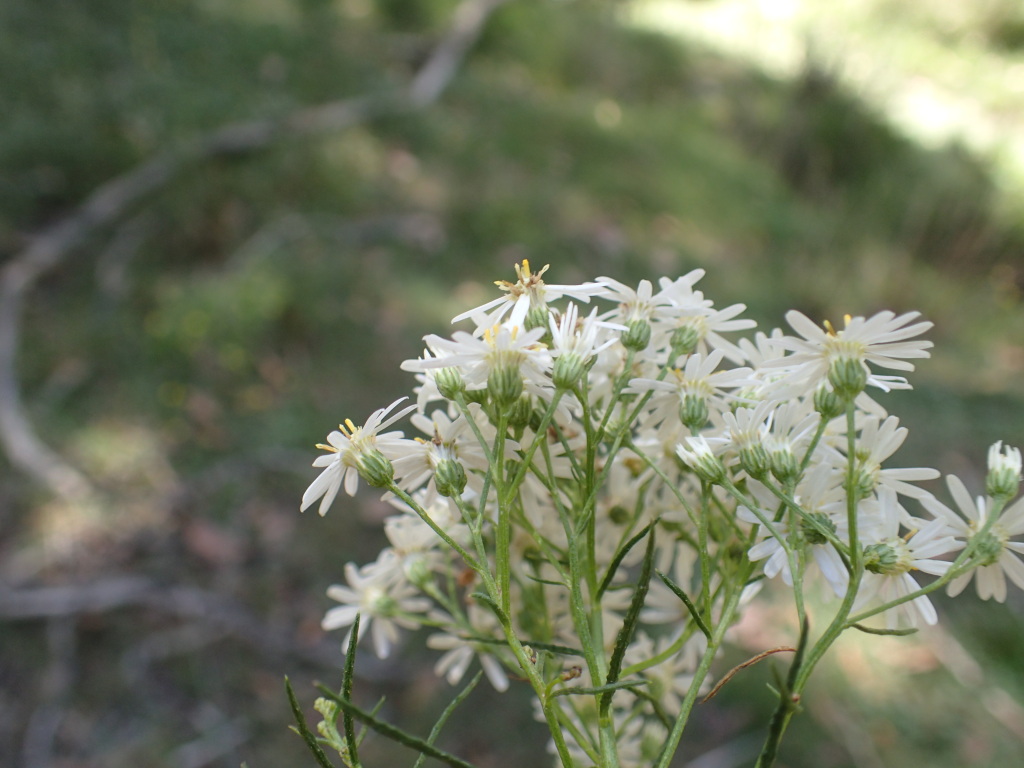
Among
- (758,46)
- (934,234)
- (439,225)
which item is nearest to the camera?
(439,225)

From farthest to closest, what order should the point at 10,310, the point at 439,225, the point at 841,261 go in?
the point at 841,261 → the point at 439,225 → the point at 10,310

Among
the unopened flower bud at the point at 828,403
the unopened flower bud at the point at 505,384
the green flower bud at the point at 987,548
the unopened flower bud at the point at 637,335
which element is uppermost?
the unopened flower bud at the point at 637,335

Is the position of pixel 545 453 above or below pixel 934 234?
below

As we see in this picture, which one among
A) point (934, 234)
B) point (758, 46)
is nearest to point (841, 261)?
point (934, 234)

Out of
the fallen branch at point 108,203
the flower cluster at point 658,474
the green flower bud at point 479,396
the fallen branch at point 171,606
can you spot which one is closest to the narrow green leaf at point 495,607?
the flower cluster at point 658,474

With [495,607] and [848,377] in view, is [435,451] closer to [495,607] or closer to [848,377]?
[495,607]

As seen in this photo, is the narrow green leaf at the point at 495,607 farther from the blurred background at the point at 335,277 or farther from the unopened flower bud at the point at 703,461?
the blurred background at the point at 335,277

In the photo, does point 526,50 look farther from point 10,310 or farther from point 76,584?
point 76,584
